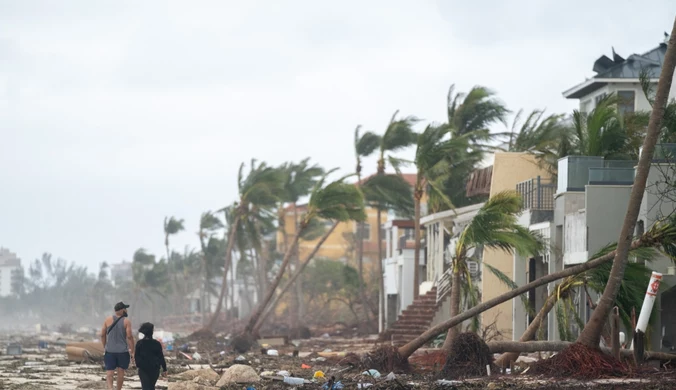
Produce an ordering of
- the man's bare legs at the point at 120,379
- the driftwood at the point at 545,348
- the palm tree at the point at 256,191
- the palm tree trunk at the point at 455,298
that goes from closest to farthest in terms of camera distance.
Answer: the man's bare legs at the point at 120,379 → the driftwood at the point at 545,348 → the palm tree trunk at the point at 455,298 → the palm tree at the point at 256,191

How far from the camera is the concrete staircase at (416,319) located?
3766 cm

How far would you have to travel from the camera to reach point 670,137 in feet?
80.1

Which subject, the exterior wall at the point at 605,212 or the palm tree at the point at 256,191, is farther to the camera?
the palm tree at the point at 256,191

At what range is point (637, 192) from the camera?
19.6 m

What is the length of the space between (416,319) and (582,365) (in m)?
18.6

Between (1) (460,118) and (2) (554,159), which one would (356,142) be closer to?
(1) (460,118)

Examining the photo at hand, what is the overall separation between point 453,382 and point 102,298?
437 feet

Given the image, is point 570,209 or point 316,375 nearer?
point 316,375

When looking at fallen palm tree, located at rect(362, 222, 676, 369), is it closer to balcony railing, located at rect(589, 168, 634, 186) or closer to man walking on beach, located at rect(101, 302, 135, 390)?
balcony railing, located at rect(589, 168, 634, 186)

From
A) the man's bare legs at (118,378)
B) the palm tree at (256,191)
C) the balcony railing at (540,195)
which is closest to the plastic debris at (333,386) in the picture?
the man's bare legs at (118,378)

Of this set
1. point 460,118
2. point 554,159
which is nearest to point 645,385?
point 554,159

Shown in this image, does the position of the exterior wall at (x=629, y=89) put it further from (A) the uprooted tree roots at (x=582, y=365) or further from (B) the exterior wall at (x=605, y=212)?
(A) the uprooted tree roots at (x=582, y=365)

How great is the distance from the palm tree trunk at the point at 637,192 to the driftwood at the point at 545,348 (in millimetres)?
823

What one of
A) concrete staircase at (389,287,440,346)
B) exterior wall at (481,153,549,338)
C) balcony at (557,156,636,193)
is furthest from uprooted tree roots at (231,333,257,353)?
balcony at (557,156,636,193)
